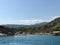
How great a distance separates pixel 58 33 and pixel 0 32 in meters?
54.6

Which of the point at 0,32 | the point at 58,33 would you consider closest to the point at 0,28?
the point at 0,32

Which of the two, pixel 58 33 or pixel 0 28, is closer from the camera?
pixel 58 33

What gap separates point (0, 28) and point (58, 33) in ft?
191

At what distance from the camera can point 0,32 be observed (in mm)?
178625

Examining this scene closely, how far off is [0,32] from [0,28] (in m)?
12.6

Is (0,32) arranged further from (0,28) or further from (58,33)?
(58,33)

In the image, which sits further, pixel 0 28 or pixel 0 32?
pixel 0 28

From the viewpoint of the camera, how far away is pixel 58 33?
6983 inches
